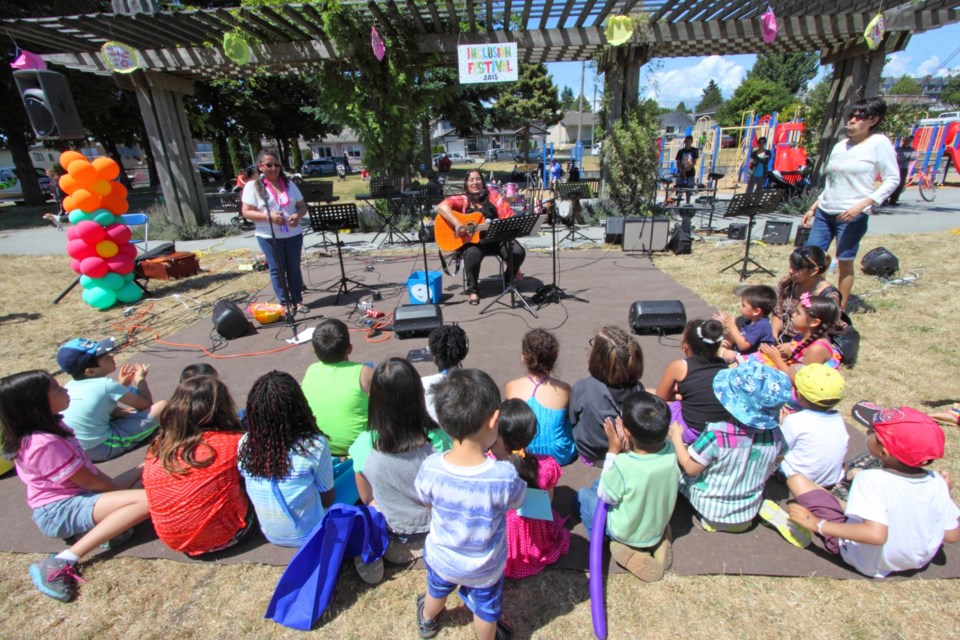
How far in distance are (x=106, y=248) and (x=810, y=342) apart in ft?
25.2

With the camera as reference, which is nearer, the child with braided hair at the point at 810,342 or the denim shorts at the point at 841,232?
the child with braided hair at the point at 810,342

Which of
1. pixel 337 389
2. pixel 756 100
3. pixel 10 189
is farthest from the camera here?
pixel 756 100

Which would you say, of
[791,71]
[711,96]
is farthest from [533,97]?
[711,96]

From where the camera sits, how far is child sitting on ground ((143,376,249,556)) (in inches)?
85.0

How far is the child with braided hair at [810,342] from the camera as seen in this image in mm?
2953

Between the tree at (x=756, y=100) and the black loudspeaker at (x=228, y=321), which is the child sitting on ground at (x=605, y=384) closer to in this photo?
the black loudspeaker at (x=228, y=321)

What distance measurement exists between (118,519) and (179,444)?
24.4 inches

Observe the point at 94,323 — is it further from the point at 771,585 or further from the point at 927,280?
the point at 927,280

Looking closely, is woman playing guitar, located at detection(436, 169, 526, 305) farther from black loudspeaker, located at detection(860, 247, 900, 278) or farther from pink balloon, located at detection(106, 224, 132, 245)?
black loudspeaker, located at detection(860, 247, 900, 278)

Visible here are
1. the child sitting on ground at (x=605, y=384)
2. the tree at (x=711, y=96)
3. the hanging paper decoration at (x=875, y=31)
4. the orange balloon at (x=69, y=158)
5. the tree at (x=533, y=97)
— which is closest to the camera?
the child sitting on ground at (x=605, y=384)

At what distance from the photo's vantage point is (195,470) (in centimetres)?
216

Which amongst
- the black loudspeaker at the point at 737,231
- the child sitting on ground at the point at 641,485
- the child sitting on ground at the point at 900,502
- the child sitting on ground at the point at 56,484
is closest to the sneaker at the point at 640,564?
the child sitting on ground at the point at 641,485

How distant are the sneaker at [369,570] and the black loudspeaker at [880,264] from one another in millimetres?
7131

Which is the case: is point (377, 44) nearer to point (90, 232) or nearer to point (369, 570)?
point (90, 232)
